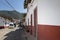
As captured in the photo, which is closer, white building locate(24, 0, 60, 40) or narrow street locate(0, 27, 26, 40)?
white building locate(24, 0, 60, 40)

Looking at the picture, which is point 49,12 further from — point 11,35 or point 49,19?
point 11,35

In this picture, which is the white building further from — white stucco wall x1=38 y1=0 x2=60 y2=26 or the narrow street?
the narrow street

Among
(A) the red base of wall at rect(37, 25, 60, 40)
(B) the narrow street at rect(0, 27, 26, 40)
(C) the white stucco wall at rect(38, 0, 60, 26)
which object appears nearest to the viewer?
(A) the red base of wall at rect(37, 25, 60, 40)

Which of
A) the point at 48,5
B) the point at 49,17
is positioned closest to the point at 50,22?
the point at 49,17

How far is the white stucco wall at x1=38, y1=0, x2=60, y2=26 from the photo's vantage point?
10936mm

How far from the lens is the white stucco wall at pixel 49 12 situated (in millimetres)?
10936

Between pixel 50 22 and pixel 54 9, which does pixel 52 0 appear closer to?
pixel 54 9

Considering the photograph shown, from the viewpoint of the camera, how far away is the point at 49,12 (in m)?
11.9

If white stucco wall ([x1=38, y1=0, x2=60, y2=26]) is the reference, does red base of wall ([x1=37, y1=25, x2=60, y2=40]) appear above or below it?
below

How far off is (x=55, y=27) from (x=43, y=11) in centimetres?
299

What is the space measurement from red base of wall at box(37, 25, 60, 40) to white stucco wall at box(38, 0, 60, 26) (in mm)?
474

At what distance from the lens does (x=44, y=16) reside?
1265cm

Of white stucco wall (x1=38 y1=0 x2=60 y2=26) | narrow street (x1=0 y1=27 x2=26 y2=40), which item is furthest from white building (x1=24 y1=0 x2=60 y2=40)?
narrow street (x1=0 y1=27 x2=26 y2=40)

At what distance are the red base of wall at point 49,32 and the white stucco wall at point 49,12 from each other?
1.56ft
